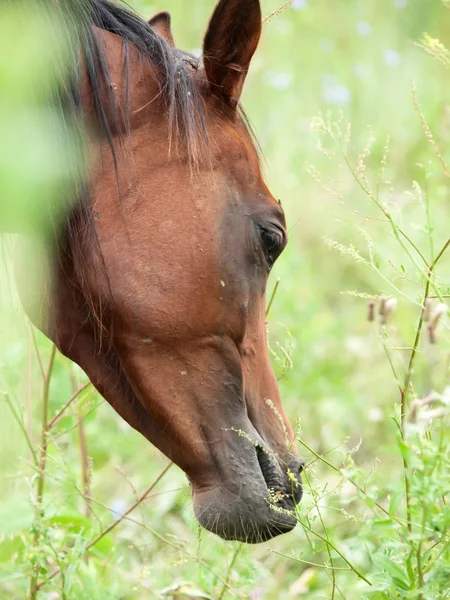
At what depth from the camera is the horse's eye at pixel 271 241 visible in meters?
2.33

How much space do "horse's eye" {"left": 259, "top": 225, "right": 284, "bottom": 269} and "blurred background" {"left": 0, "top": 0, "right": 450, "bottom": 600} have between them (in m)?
0.18

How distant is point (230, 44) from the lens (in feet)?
7.55

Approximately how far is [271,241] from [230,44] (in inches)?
21.2

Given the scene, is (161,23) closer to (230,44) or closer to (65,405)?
(230,44)

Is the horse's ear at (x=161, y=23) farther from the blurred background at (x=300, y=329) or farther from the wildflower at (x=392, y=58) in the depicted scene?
the wildflower at (x=392, y=58)

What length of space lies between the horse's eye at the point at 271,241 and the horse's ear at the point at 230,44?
0.38 meters

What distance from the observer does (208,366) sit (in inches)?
88.2

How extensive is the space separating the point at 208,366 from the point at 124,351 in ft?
0.73

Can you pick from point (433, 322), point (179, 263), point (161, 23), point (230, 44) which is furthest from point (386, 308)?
point (161, 23)

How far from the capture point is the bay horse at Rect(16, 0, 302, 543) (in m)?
2.21

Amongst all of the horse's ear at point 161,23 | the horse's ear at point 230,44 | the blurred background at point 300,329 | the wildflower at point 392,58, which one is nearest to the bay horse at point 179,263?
the horse's ear at point 230,44

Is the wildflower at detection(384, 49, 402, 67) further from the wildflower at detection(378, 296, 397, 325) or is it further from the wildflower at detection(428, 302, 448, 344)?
the wildflower at detection(428, 302, 448, 344)

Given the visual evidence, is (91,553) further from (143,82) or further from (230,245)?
(143,82)

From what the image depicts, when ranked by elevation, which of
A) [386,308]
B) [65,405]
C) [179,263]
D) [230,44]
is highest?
[230,44]
